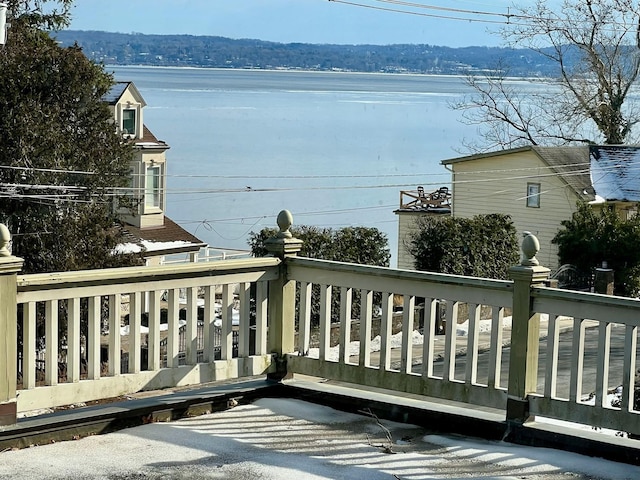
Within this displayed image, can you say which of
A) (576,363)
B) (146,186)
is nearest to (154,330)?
(576,363)

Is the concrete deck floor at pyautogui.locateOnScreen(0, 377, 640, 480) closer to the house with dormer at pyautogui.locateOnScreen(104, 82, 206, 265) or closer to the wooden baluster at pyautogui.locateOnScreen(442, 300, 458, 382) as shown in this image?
the wooden baluster at pyautogui.locateOnScreen(442, 300, 458, 382)

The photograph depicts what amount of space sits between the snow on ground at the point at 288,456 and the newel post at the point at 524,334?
25cm

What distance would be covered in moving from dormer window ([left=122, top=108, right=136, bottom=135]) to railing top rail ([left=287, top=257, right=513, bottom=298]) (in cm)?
1888

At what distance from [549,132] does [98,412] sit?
38984 millimetres

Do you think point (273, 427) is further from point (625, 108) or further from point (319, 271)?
point (625, 108)

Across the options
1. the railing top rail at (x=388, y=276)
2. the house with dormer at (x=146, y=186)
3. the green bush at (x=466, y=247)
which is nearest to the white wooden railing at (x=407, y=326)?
the railing top rail at (x=388, y=276)

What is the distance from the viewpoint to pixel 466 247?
81.0 ft

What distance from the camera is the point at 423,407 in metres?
5.96

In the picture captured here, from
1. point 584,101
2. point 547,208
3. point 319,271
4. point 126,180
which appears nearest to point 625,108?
point 584,101

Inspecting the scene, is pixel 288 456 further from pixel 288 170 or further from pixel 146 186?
pixel 288 170

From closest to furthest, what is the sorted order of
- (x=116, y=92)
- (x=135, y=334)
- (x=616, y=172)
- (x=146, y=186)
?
(x=135, y=334), (x=116, y=92), (x=146, y=186), (x=616, y=172)

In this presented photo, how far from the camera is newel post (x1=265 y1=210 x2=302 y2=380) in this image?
258 inches

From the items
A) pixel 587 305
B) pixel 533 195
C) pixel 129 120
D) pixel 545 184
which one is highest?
pixel 129 120

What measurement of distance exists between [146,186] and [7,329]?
72.0 feet
